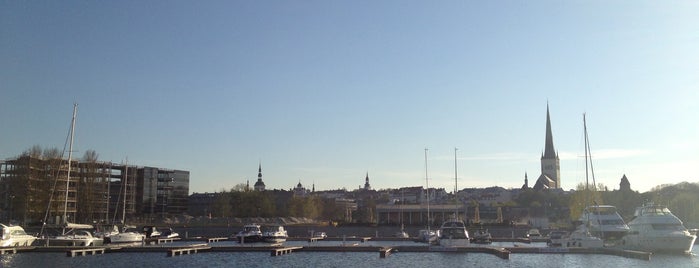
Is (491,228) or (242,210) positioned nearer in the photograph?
(491,228)

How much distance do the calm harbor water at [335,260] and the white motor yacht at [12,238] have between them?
11.2ft

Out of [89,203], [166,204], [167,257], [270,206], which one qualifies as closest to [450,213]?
[270,206]

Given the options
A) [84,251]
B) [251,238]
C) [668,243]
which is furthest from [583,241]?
[84,251]

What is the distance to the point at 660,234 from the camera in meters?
59.3

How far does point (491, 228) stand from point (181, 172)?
94511 millimetres

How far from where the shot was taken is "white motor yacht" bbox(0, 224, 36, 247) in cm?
6203

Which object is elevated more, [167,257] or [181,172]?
[181,172]

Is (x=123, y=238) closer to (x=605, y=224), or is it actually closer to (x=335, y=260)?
(x=335, y=260)

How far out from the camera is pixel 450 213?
519 feet

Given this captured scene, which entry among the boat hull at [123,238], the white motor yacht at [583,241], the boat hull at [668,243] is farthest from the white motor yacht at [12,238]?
the boat hull at [668,243]

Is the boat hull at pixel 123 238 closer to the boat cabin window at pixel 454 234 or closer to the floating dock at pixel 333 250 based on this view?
the floating dock at pixel 333 250

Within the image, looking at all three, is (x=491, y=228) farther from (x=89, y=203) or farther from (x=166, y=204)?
(x=166, y=204)

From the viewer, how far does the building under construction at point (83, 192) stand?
107 metres

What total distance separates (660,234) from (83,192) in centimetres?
10362
